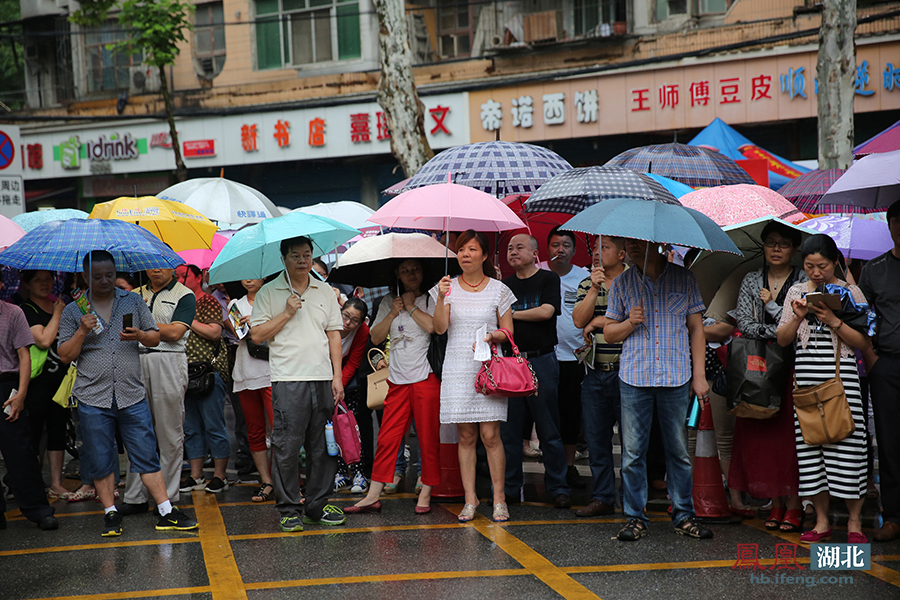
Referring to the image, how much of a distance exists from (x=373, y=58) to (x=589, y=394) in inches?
572

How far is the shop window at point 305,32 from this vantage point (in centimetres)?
1928

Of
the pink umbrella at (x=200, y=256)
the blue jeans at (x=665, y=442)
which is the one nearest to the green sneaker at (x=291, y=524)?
the blue jeans at (x=665, y=442)

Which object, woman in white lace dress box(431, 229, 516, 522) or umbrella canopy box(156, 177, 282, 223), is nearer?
woman in white lace dress box(431, 229, 516, 522)

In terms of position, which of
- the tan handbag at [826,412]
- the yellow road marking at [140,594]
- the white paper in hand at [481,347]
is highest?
the white paper in hand at [481,347]

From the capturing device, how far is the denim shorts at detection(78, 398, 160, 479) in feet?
19.3

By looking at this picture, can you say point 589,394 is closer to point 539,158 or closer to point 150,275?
point 539,158

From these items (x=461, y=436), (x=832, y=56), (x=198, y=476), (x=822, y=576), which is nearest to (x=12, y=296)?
(x=198, y=476)

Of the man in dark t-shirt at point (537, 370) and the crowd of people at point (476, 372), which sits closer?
the crowd of people at point (476, 372)

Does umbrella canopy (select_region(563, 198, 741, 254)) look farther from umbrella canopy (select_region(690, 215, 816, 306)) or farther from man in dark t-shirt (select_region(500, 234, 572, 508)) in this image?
man in dark t-shirt (select_region(500, 234, 572, 508))

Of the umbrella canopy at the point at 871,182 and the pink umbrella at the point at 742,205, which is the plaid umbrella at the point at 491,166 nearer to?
the pink umbrella at the point at 742,205

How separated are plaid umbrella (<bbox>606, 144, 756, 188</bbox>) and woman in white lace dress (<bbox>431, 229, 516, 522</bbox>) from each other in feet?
8.73

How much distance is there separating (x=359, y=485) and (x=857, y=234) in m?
4.42

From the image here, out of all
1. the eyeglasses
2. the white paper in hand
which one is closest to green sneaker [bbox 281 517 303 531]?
the white paper in hand

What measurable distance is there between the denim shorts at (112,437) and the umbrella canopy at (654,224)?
3257 millimetres
